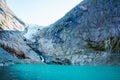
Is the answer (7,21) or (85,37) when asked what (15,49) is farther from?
(7,21)

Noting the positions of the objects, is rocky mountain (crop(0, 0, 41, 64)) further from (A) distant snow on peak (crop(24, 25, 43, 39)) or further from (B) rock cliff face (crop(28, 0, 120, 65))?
(A) distant snow on peak (crop(24, 25, 43, 39))

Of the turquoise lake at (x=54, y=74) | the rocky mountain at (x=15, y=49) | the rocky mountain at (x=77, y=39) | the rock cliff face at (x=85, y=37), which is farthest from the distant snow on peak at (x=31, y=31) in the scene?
the turquoise lake at (x=54, y=74)

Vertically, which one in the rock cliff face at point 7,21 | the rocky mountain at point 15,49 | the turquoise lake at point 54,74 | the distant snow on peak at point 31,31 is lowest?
the turquoise lake at point 54,74

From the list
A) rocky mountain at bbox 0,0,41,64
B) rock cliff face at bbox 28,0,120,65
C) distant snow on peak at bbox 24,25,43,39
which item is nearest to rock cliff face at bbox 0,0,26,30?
rocky mountain at bbox 0,0,41,64

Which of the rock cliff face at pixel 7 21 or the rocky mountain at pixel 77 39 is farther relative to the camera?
the rock cliff face at pixel 7 21

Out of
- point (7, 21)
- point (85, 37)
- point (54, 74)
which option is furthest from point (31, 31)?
point (54, 74)

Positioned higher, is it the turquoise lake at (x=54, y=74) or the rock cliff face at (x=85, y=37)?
the rock cliff face at (x=85, y=37)

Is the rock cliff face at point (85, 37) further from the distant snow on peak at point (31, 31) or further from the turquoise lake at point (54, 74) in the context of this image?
the turquoise lake at point (54, 74)

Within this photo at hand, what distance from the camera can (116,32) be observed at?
6068 inches

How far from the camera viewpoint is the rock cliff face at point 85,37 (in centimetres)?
14562

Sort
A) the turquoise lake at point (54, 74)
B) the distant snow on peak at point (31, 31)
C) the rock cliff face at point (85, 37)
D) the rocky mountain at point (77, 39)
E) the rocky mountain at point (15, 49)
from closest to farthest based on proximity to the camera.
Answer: the turquoise lake at point (54, 74) < the rocky mountain at point (15, 49) < the rocky mountain at point (77, 39) < the rock cliff face at point (85, 37) < the distant snow on peak at point (31, 31)

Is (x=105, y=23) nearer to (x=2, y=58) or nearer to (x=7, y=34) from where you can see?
(x=7, y=34)

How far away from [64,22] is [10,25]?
1819 inches

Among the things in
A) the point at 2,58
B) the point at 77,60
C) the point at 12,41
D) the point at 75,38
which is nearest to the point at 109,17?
the point at 75,38
